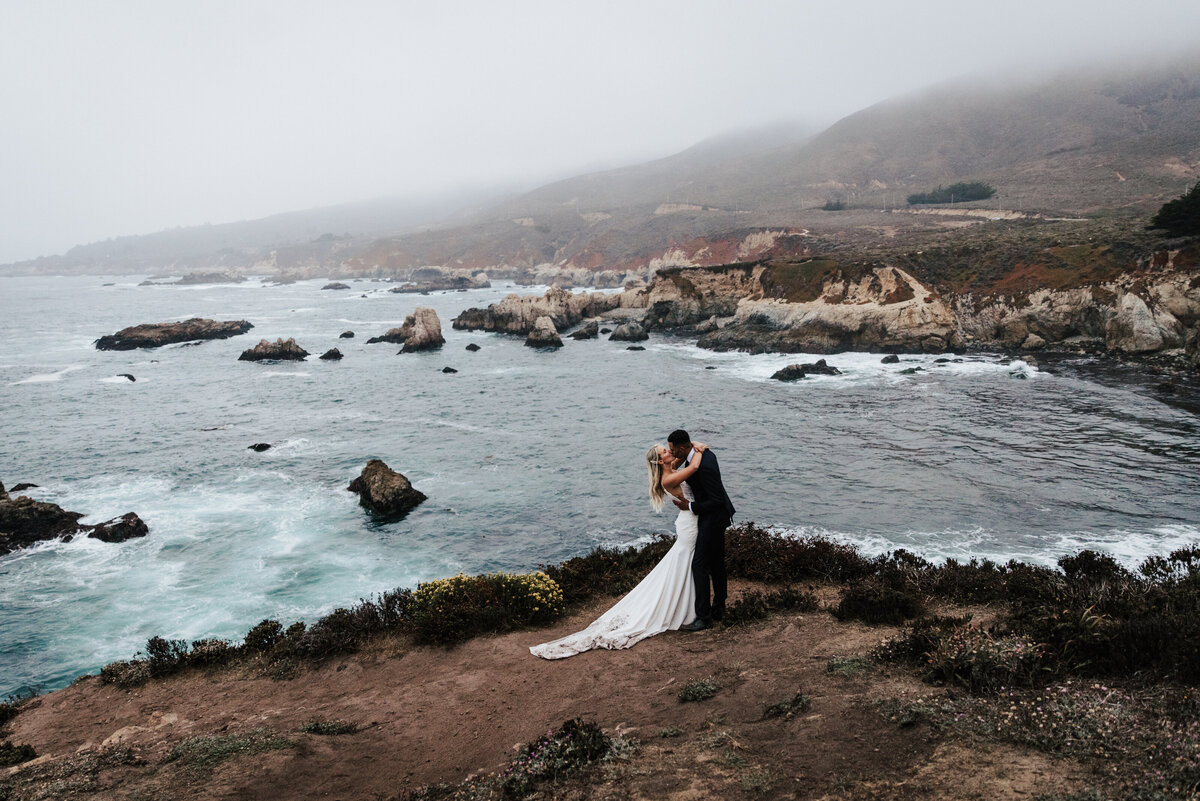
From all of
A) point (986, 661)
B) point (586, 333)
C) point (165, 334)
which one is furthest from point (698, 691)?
point (165, 334)

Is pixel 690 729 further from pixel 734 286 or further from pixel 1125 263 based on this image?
pixel 734 286

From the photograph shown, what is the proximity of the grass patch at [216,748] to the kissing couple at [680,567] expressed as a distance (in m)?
3.46

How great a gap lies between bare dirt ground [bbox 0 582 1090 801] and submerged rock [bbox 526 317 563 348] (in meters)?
49.5

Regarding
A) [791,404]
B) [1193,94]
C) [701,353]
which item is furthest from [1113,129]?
[791,404]

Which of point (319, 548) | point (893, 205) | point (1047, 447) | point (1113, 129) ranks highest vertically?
point (1113, 129)

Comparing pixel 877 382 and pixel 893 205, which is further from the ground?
pixel 893 205

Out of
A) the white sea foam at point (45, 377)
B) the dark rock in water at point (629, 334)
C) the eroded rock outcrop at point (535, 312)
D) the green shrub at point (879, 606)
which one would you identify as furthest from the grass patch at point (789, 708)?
the eroded rock outcrop at point (535, 312)

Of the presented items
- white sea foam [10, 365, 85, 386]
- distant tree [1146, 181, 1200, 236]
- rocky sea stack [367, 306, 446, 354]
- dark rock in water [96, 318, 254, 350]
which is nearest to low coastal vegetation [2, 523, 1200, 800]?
distant tree [1146, 181, 1200, 236]

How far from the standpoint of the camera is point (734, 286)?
63.2 meters

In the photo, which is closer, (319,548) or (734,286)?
(319,548)

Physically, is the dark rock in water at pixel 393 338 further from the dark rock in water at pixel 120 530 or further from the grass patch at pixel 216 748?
the grass patch at pixel 216 748

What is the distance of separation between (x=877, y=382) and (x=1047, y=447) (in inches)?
528

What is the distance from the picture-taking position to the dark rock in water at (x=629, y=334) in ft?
196

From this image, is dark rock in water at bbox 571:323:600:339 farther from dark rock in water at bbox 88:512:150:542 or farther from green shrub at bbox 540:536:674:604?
green shrub at bbox 540:536:674:604
